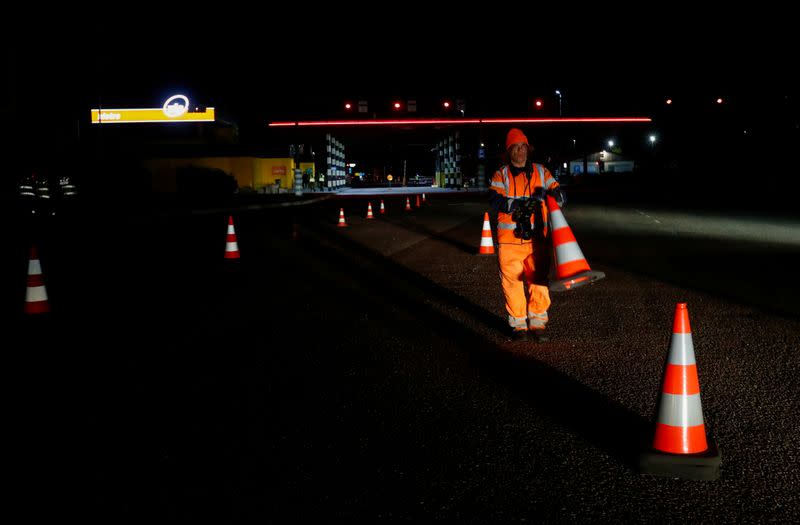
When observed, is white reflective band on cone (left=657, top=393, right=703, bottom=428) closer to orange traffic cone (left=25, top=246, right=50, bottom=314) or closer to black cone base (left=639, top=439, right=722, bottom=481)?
black cone base (left=639, top=439, right=722, bottom=481)

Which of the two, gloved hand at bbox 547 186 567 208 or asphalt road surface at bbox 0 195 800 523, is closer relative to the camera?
asphalt road surface at bbox 0 195 800 523

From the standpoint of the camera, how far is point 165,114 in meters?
58.6

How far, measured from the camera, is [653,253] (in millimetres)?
14141

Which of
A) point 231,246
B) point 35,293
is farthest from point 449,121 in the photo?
point 35,293

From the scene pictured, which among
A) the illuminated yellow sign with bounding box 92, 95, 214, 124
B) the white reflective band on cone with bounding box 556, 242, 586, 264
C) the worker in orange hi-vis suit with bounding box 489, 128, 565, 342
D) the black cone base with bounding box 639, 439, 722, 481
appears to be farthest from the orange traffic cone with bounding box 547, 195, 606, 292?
the illuminated yellow sign with bounding box 92, 95, 214, 124

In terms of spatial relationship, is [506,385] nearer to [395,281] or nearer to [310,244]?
[395,281]

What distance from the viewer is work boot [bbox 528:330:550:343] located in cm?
694

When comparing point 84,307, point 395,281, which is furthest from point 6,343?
point 395,281

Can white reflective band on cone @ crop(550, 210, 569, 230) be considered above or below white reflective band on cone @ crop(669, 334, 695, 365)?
above

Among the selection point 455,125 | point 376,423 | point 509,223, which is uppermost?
point 455,125

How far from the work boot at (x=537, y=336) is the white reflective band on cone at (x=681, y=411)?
2992 millimetres

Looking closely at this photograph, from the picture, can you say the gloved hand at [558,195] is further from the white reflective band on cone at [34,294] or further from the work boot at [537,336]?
the white reflective band on cone at [34,294]

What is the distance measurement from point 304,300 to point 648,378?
4841 millimetres

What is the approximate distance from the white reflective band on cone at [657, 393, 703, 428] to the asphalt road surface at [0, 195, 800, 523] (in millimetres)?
209
